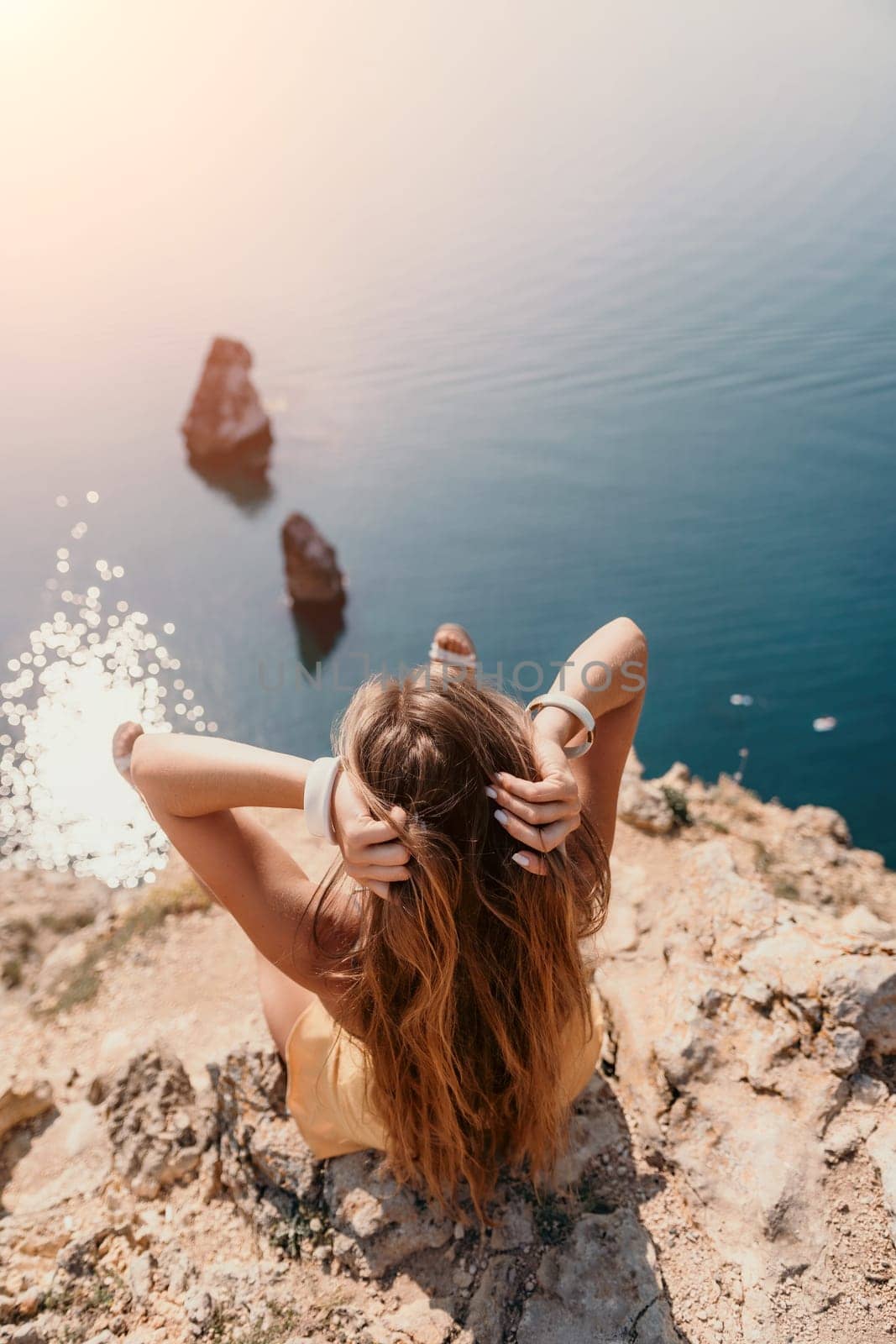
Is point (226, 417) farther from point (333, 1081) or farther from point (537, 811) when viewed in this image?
point (537, 811)

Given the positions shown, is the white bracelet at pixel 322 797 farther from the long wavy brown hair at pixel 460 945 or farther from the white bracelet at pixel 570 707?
the white bracelet at pixel 570 707

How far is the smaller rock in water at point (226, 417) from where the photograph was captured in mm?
27359

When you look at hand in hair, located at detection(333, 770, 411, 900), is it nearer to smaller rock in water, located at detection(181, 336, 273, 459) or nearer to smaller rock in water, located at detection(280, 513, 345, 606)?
smaller rock in water, located at detection(280, 513, 345, 606)

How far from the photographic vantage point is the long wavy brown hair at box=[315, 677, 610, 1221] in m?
1.33

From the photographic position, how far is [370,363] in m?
31.1

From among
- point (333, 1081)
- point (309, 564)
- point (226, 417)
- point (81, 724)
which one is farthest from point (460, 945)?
point (226, 417)

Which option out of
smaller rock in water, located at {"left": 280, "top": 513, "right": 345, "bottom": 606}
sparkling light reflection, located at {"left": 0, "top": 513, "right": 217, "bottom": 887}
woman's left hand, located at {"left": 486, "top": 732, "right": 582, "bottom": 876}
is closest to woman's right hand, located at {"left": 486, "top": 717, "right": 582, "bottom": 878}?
woman's left hand, located at {"left": 486, "top": 732, "right": 582, "bottom": 876}

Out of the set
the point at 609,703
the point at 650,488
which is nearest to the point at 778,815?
the point at 609,703

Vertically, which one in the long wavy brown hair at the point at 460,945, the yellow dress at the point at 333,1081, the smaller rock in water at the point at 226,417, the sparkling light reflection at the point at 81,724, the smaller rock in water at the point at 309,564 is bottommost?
the sparkling light reflection at the point at 81,724

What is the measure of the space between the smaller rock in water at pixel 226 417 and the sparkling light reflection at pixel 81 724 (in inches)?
315

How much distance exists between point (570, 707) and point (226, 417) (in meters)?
30.1

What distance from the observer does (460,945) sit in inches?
56.6

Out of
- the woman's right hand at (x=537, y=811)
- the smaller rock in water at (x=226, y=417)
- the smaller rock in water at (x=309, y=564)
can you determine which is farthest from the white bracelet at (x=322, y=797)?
the smaller rock in water at (x=226, y=417)

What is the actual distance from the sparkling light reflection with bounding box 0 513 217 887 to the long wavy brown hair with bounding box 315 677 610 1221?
11.0m
